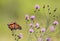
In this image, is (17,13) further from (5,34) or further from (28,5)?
(5,34)

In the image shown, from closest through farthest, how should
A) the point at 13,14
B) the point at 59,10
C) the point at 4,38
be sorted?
the point at 4,38 → the point at 59,10 → the point at 13,14

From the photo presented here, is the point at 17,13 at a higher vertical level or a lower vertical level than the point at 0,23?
higher

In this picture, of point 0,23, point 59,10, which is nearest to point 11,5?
point 0,23

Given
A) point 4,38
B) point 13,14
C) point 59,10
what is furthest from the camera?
point 13,14

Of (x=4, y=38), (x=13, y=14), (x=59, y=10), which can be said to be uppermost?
(x=13, y=14)

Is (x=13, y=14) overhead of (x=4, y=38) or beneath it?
overhead

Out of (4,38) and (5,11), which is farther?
(5,11)

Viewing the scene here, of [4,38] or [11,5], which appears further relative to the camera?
[11,5]

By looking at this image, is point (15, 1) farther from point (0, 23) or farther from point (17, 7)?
point (0, 23)

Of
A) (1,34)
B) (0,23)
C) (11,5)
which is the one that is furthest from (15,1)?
(1,34)
